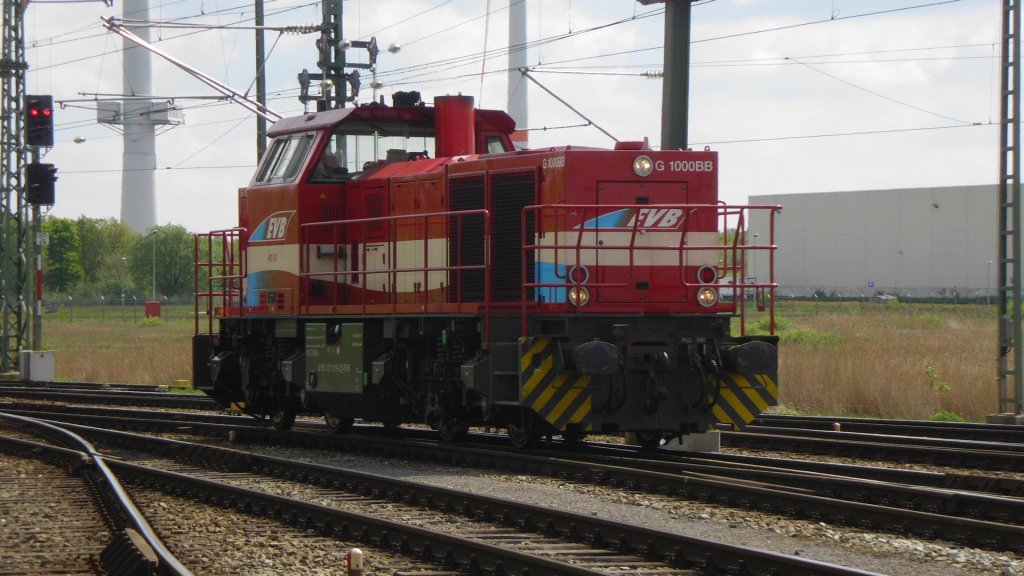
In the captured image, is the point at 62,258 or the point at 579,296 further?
the point at 62,258

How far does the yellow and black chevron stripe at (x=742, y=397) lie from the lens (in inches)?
473

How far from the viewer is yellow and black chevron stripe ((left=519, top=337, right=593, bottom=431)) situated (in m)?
11.6

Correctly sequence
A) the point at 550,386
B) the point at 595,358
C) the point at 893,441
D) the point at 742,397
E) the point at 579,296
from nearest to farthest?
the point at 595,358, the point at 550,386, the point at 579,296, the point at 742,397, the point at 893,441

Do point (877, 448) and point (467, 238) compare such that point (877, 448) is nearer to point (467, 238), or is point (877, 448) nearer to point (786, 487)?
point (786, 487)

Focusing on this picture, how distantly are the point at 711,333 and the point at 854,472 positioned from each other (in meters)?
1.99

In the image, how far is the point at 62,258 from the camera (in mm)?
114938

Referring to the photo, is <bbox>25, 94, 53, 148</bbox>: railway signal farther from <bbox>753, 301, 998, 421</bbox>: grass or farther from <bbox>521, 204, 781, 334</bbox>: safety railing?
<bbox>521, 204, 781, 334</bbox>: safety railing

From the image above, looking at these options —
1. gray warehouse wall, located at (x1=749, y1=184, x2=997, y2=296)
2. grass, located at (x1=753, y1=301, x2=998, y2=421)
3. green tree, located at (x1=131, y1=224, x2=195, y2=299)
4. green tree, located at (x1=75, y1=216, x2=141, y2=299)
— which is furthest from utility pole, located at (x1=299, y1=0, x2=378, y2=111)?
green tree, located at (x1=75, y1=216, x2=141, y2=299)

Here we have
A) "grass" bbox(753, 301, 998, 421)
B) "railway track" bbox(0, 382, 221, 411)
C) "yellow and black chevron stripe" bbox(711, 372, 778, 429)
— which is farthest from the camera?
"railway track" bbox(0, 382, 221, 411)

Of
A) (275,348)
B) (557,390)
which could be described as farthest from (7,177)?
(557,390)

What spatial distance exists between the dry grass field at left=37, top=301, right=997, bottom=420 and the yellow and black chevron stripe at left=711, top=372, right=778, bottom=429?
6.79 meters

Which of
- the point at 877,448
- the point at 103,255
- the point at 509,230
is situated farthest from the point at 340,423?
the point at 103,255

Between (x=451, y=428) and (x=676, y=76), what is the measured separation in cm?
492

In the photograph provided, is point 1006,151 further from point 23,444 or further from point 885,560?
point 23,444
